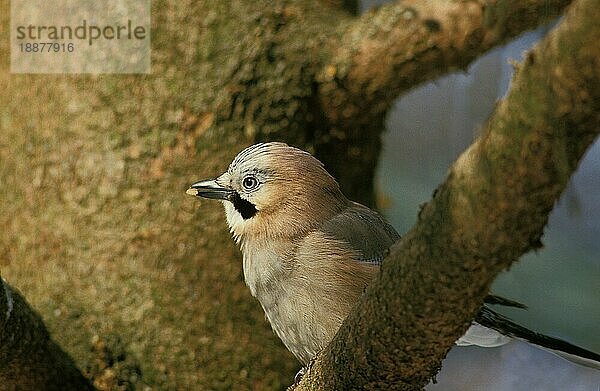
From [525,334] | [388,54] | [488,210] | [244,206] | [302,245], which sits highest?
[388,54]

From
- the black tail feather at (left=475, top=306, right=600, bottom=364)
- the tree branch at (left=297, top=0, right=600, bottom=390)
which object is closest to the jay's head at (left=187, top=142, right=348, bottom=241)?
the black tail feather at (left=475, top=306, right=600, bottom=364)

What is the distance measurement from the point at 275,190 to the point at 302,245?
0.23 m

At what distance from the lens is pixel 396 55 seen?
338cm

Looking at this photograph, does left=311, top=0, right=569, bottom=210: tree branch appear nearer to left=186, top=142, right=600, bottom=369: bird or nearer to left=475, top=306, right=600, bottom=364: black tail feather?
left=186, top=142, right=600, bottom=369: bird

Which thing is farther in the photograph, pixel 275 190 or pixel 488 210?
pixel 275 190

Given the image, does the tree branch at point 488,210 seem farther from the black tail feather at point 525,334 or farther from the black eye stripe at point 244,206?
the black eye stripe at point 244,206

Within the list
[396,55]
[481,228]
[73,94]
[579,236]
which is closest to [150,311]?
[73,94]

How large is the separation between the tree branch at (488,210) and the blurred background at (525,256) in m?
1.60

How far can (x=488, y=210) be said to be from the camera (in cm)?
157

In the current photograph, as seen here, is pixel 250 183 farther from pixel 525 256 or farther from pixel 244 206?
pixel 525 256

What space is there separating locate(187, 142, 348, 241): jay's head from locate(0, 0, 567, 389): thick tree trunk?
1.20 feet

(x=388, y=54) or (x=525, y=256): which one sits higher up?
(x=388, y=54)

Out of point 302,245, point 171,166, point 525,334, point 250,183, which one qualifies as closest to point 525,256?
point 525,334

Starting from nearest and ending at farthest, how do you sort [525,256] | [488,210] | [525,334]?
[488,210]
[525,334]
[525,256]
